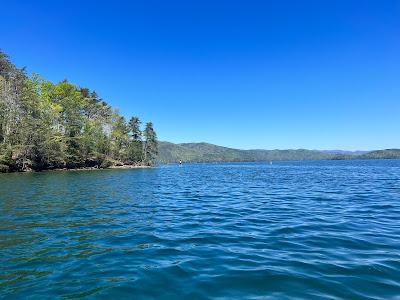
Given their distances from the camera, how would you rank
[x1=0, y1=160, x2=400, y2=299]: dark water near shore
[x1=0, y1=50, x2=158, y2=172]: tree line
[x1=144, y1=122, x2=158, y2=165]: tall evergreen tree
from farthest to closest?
[x1=144, y1=122, x2=158, y2=165]: tall evergreen tree
[x1=0, y1=50, x2=158, y2=172]: tree line
[x1=0, y1=160, x2=400, y2=299]: dark water near shore

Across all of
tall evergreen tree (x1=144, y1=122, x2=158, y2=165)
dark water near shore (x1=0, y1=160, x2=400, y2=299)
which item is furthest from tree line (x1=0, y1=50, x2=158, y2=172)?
dark water near shore (x1=0, y1=160, x2=400, y2=299)

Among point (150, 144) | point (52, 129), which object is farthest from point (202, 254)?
point (150, 144)

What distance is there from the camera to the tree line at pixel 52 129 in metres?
70.4

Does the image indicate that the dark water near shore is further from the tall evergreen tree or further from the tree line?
the tall evergreen tree

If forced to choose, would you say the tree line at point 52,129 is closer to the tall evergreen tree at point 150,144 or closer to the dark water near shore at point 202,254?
the tall evergreen tree at point 150,144

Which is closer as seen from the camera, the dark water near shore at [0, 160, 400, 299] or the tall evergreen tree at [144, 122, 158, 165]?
the dark water near shore at [0, 160, 400, 299]

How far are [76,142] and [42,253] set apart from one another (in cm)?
8722

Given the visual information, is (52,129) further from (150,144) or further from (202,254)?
(202,254)

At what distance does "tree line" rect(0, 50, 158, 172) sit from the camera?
70.4 meters

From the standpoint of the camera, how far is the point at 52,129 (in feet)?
271

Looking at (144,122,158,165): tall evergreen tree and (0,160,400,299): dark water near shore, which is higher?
(144,122,158,165): tall evergreen tree

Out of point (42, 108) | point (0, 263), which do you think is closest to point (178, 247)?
point (0, 263)

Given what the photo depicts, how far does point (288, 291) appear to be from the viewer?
691cm

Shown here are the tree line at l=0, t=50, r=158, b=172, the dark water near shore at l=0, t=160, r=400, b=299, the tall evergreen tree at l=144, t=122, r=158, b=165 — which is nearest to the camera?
the dark water near shore at l=0, t=160, r=400, b=299
